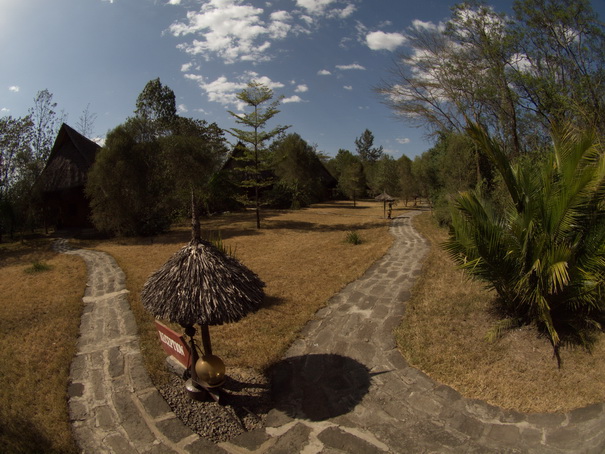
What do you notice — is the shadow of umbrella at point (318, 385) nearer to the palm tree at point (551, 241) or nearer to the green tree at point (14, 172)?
the palm tree at point (551, 241)

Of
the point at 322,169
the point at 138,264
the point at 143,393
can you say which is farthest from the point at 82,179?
the point at 322,169

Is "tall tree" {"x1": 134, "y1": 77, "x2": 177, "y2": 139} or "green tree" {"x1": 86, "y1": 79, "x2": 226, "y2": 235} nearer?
"green tree" {"x1": 86, "y1": 79, "x2": 226, "y2": 235}

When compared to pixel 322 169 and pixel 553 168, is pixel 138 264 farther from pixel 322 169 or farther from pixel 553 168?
pixel 322 169

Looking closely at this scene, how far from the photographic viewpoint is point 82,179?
16766mm

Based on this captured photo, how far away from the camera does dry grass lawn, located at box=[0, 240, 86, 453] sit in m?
3.14

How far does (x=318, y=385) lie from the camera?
13.1 ft

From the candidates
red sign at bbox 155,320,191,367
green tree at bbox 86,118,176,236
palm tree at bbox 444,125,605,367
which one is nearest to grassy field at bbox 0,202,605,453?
palm tree at bbox 444,125,605,367

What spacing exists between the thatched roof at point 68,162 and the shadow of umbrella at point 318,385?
16.7 m

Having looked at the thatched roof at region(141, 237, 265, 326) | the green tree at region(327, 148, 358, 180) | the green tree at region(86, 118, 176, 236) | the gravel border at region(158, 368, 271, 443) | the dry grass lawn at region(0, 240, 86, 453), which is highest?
the green tree at region(327, 148, 358, 180)

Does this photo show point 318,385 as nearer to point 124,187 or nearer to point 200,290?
point 200,290

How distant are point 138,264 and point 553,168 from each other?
972 cm

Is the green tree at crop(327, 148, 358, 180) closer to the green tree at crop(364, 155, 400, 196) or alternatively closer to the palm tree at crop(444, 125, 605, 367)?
the green tree at crop(364, 155, 400, 196)

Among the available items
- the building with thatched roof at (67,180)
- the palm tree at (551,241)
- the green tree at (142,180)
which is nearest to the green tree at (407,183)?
the green tree at (142,180)

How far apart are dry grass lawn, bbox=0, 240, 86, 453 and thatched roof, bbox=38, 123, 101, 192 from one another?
8.88 metres
